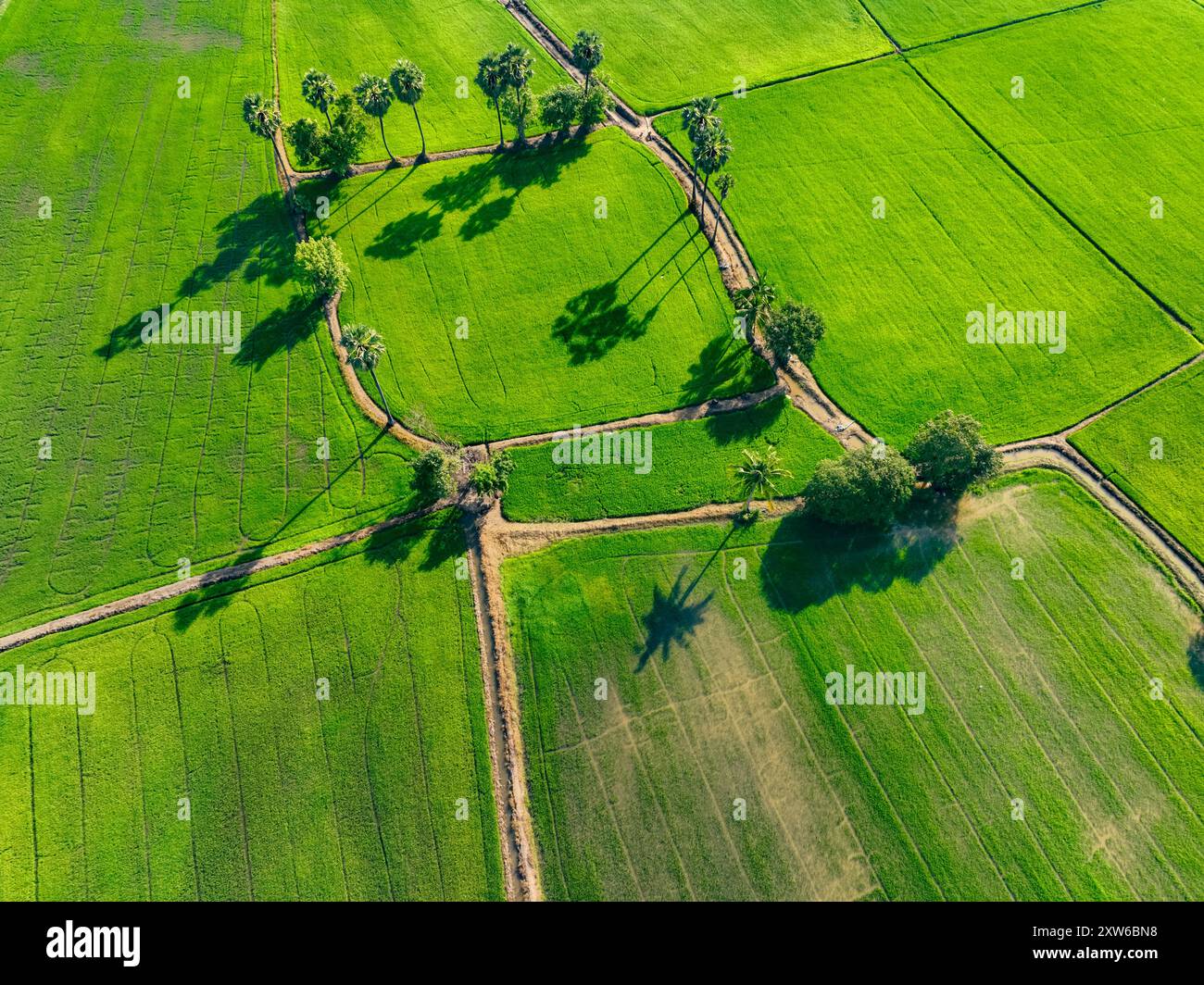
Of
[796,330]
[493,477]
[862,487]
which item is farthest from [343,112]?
[862,487]

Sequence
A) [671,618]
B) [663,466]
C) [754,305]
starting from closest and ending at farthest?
[671,618] → [663,466] → [754,305]

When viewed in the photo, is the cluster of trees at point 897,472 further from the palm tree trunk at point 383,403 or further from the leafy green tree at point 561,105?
the leafy green tree at point 561,105

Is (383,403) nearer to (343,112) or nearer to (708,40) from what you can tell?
(343,112)

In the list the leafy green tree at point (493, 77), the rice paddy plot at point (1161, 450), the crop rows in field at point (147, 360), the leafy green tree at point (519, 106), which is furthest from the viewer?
the leafy green tree at point (519, 106)

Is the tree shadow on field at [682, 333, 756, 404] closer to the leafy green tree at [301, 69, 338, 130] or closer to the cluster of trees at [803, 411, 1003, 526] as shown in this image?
the cluster of trees at [803, 411, 1003, 526]

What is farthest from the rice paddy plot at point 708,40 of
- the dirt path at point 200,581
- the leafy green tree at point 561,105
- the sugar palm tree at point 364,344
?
the dirt path at point 200,581
